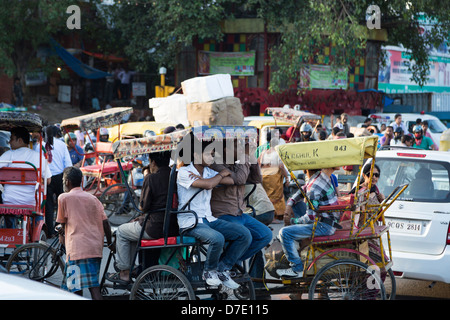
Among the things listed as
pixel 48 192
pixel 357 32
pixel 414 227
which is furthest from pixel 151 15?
pixel 414 227

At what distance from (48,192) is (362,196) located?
5.24m

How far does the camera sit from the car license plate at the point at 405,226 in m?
6.84

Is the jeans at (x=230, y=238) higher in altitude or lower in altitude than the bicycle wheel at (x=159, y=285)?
higher

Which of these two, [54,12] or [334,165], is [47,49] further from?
[334,165]

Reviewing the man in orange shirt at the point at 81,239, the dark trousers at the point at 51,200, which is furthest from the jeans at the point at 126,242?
the dark trousers at the point at 51,200

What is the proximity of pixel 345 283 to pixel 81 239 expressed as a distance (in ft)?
7.71

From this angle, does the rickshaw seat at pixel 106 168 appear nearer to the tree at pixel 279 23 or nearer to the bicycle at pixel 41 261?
the bicycle at pixel 41 261

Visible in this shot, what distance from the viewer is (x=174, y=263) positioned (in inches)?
236

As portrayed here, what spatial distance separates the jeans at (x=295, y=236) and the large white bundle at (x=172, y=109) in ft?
10.4

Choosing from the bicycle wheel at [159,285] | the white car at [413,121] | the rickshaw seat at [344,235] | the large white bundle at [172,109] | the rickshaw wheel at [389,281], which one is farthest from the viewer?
the white car at [413,121]

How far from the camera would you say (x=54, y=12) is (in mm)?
23234

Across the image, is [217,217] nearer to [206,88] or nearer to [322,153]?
[322,153]

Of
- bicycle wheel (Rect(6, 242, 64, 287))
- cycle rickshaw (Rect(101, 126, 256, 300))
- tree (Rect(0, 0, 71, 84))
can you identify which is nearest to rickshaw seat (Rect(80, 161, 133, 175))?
bicycle wheel (Rect(6, 242, 64, 287))

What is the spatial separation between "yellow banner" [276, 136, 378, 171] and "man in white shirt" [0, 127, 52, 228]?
3356 mm
